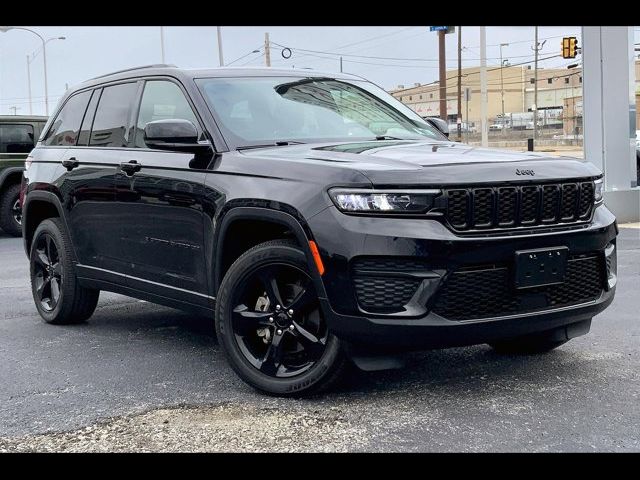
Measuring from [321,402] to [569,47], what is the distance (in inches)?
1172

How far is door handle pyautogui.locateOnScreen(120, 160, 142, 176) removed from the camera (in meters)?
5.44

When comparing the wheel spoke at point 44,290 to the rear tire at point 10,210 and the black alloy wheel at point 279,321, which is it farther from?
the rear tire at point 10,210

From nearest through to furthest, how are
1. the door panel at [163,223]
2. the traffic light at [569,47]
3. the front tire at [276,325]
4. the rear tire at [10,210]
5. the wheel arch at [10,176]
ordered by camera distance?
1. the front tire at [276,325]
2. the door panel at [163,223]
3. the wheel arch at [10,176]
4. the rear tire at [10,210]
5. the traffic light at [569,47]

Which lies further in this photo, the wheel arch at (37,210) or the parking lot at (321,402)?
the wheel arch at (37,210)

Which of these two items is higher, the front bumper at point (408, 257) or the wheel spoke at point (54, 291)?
the front bumper at point (408, 257)

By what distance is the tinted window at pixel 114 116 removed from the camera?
19.2 feet

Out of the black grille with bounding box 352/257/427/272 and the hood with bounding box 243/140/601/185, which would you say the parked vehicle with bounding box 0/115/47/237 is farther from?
the black grille with bounding box 352/257/427/272

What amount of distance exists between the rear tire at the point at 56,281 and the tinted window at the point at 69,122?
622 mm

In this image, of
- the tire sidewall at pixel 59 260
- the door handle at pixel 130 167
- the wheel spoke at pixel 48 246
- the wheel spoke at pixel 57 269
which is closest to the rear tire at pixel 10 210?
the tire sidewall at pixel 59 260

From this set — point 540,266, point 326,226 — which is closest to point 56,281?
point 326,226

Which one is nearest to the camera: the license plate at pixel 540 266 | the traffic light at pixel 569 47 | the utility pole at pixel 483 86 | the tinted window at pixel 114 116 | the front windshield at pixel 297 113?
the license plate at pixel 540 266

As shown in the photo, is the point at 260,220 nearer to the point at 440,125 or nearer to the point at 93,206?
the point at 93,206

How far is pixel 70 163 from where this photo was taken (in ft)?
20.4

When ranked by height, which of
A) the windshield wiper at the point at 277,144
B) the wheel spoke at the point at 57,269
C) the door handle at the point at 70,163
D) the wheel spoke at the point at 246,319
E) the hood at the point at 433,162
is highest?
the windshield wiper at the point at 277,144
